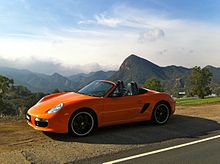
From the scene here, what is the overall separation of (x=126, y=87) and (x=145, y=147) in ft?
6.93

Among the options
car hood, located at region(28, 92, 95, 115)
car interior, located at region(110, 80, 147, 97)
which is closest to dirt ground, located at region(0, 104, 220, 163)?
car hood, located at region(28, 92, 95, 115)

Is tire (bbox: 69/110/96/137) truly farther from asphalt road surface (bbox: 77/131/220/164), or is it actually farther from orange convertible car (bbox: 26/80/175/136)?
asphalt road surface (bbox: 77/131/220/164)

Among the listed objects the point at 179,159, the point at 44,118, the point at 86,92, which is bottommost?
the point at 179,159

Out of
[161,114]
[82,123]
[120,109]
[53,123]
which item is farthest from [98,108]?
[161,114]

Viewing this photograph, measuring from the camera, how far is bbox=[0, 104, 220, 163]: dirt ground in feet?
18.3

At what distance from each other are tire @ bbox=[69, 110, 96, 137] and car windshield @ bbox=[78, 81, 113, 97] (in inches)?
27.6

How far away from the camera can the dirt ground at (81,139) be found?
5.57 metres

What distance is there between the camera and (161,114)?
8453mm

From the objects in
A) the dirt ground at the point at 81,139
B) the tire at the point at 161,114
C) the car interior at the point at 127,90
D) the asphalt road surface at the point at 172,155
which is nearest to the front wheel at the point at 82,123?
the dirt ground at the point at 81,139

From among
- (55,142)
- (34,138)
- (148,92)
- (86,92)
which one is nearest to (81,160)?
(55,142)

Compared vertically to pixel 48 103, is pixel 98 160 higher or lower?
lower

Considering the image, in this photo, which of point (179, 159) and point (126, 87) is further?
point (126, 87)

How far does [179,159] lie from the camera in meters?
5.44

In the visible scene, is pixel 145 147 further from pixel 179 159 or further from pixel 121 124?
pixel 121 124
